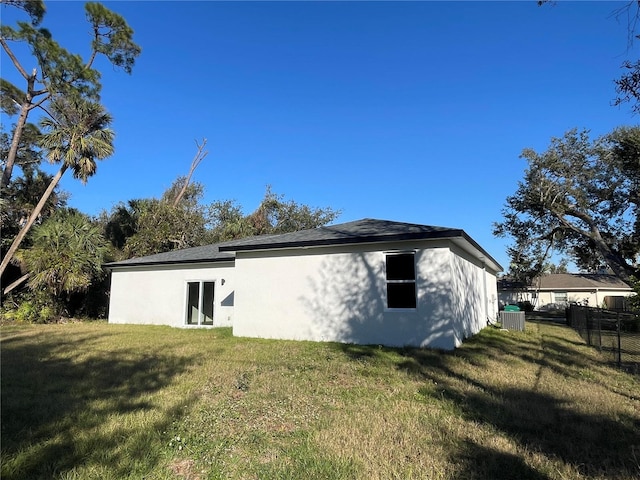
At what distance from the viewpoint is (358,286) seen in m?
→ 10.9

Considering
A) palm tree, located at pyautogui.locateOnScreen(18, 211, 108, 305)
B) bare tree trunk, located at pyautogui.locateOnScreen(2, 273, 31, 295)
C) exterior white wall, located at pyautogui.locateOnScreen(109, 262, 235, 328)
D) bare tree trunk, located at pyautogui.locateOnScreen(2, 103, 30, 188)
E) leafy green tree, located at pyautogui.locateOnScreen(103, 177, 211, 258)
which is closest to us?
exterior white wall, located at pyautogui.locateOnScreen(109, 262, 235, 328)

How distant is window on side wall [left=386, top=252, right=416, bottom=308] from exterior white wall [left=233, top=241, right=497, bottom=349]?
22 centimetres

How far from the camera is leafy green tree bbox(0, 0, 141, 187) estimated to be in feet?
62.5

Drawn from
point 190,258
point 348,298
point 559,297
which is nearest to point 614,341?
point 348,298

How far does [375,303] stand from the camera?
34.9ft

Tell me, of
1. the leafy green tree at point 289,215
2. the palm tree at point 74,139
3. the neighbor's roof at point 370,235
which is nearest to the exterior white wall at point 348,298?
the neighbor's roof at point 370,235

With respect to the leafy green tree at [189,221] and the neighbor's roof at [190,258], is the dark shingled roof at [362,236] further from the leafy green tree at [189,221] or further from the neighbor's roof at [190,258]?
the leafy green tree at [189,221]

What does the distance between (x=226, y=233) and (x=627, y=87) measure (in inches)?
1041

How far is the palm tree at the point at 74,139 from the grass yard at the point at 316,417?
12322mm

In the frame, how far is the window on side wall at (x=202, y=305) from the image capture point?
15.3m

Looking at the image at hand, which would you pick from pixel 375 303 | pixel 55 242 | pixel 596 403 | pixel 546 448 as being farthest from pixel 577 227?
pixel 55 242

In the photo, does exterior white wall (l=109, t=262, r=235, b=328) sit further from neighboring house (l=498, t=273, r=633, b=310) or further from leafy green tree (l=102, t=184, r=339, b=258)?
neighboring house (l=498, t=273, r=633, b=310)

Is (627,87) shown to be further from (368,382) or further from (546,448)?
(368,382)

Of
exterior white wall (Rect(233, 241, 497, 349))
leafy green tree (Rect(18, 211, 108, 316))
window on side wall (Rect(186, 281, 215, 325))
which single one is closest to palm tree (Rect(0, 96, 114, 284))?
leafy green tree (Rect(18, 211, 108, 316))
